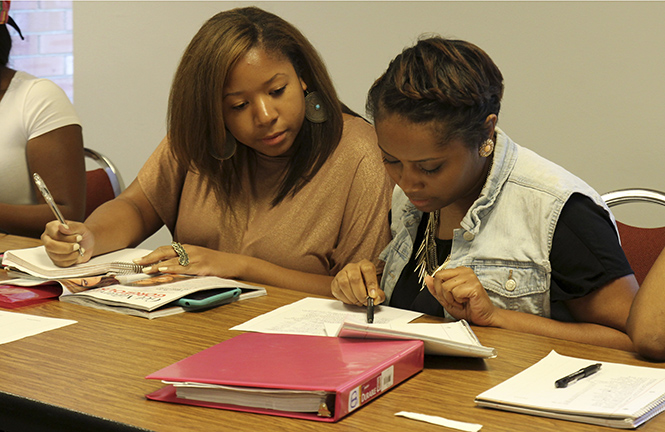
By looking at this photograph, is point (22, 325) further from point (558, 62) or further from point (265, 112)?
point (558, 62)

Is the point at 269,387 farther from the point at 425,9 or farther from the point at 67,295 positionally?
the point at 425,9

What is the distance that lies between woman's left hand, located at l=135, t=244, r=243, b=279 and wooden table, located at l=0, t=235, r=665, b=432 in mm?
262

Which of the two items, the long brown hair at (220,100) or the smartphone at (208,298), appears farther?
the long brown hair at (220,100)

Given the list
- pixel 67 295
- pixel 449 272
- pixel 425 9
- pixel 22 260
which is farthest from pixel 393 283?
pixel 425 9

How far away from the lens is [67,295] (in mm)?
1468

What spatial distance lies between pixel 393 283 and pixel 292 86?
1.85ft

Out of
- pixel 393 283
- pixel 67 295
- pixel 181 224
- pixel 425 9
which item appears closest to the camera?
pixel 67 295

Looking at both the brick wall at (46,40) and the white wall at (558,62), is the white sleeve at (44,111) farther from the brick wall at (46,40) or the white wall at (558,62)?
the brick wall at (46,40)

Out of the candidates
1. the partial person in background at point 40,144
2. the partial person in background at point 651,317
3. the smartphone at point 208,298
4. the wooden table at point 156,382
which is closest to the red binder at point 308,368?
the wooden table at point 156,382

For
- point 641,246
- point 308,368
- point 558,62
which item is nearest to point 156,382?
point 308,368

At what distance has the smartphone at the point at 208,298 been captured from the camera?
1.38 metres

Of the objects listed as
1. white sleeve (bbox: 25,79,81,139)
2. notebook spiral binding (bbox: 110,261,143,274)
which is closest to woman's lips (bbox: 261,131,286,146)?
notebook spiral binding (bbox: 110,261,143,274)

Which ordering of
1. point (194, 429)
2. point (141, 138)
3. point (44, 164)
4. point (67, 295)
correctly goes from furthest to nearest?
1. point (141, 138)
2. point (44, 164)
3. point (67, 295)
4. point (194, 429)

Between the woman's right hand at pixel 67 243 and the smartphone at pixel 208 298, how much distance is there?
402mm
